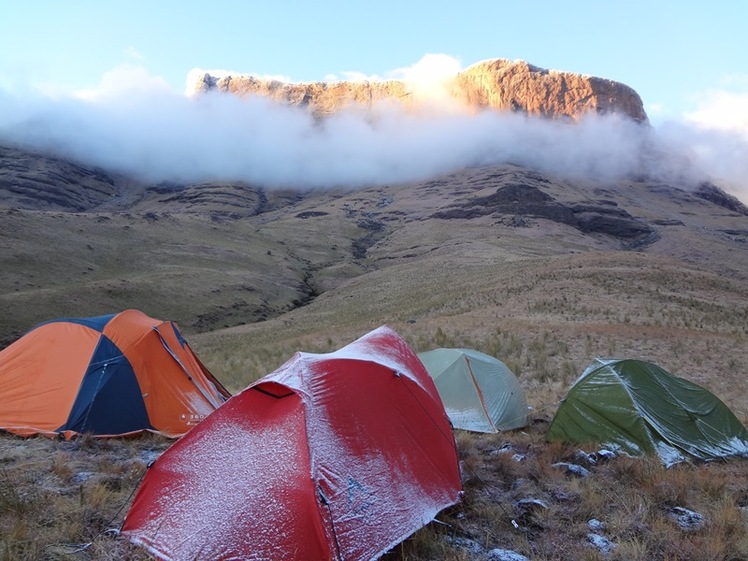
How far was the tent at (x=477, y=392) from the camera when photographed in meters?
11.0

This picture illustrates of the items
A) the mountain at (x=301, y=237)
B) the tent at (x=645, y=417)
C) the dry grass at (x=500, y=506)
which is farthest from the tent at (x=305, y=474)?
the mountain at (x=301, y=237)

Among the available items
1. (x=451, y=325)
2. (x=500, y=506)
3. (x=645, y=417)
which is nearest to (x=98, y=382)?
(x=500, y=506)

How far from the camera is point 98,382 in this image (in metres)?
8.57

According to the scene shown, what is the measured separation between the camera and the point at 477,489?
248 inches

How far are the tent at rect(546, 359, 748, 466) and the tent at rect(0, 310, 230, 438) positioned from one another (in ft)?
24.1

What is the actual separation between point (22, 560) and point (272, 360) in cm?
1724

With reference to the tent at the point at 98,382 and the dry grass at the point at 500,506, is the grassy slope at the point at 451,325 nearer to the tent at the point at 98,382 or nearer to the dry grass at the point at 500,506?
the dry grass at the point at 500,506

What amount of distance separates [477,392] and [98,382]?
25.5 ft

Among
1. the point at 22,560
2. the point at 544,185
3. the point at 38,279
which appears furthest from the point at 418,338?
the point at 544,185

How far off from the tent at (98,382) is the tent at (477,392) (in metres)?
5.34

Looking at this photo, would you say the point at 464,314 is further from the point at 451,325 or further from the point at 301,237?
the point at 301,237

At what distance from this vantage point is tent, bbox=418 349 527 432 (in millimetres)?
11039

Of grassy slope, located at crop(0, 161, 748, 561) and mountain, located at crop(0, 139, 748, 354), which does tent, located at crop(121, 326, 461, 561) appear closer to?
grassy slope, located at crop(0, 161, 748, 561)

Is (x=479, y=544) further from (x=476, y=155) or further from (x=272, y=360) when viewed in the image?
(x=476, y=155)
